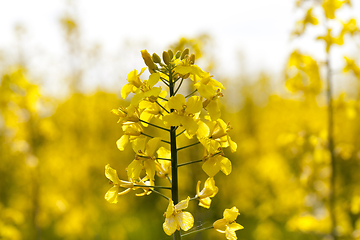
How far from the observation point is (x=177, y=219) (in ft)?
5.02

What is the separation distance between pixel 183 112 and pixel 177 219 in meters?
0.56

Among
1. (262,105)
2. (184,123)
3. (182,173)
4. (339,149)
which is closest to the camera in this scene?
(184,123)

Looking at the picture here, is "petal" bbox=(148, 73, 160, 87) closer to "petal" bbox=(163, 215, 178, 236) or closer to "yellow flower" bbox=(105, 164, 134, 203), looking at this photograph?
"yellow flower" bbox=(105, 164, 134, 203)

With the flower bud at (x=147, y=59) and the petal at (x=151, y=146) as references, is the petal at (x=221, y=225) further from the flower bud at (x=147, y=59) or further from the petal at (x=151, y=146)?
the flower bud at (x=147, y=59)

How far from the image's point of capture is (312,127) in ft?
35.5

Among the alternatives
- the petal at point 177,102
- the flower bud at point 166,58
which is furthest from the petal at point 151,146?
the flower bud at point 166,58

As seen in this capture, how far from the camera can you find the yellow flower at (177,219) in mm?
1475

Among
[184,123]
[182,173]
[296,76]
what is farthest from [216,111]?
[182,173]

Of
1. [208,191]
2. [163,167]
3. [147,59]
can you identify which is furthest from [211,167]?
[147,59]

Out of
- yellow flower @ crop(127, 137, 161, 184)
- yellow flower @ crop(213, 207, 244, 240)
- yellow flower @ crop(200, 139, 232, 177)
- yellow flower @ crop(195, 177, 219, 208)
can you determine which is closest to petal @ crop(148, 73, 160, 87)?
yellow flower @ crop(127, 137, 161, 184)

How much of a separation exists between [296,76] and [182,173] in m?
4.53

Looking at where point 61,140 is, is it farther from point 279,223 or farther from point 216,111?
point 216,111

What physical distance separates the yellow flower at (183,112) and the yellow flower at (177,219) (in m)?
0.39

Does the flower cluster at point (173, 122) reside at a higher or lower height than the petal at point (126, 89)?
lower
